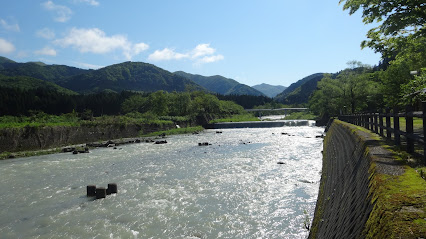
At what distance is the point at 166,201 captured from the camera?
12203 millimetres

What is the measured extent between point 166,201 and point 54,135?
29168 mm

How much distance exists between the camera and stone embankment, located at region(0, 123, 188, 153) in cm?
2952

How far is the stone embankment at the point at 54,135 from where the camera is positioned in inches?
1162

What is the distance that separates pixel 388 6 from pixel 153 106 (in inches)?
3139

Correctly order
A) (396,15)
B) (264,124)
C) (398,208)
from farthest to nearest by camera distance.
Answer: (264,124) < (396,15) < (398,208)

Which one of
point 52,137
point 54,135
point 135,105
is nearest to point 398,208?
point 52,137

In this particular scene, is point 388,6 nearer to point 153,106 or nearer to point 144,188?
point 144,188

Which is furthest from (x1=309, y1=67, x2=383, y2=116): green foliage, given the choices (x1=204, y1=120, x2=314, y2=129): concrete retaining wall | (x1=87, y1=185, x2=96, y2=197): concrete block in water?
(x1=87, y1=185, x2=96, y2=197): concrete block in water

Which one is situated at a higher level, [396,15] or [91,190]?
[396,15]

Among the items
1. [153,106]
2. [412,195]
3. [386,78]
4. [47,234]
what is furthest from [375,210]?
[153,106]

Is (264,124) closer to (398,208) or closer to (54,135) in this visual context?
(54,135)

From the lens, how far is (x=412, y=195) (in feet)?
10.4

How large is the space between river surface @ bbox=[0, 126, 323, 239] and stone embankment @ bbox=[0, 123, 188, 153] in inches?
409

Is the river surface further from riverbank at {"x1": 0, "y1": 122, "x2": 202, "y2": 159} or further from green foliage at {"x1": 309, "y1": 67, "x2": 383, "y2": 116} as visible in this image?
green foliage at {"x1": 309, "y1": 67, "x2": 383, "y2": 116}
